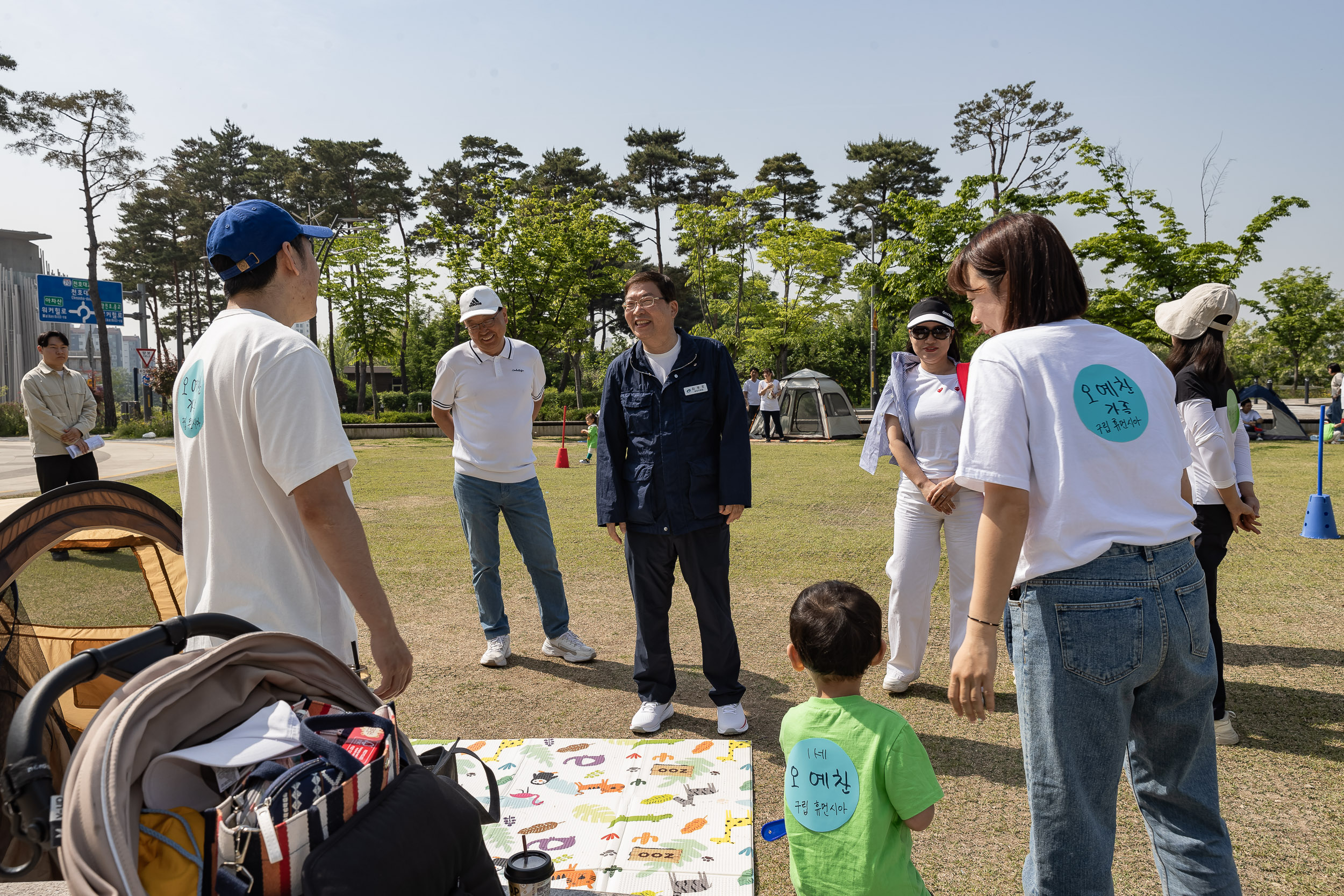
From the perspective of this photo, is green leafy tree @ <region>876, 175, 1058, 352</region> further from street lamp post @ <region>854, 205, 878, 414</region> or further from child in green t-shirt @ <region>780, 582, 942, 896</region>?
child in green t-shirt @ <region>780, 582, 942, 896</region>

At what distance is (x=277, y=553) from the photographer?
2162 millimetres

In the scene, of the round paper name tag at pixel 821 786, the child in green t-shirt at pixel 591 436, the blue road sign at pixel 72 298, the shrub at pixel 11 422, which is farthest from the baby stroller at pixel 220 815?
the blue road sign at pixel 72 298

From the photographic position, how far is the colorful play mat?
2861mm

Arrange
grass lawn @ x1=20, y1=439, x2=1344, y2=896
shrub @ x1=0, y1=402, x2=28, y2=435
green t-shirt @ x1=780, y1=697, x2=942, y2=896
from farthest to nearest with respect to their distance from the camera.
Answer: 1. shrub @ x1=0, y1=402, x2=28, y2=435
2. grass lawn @ x1=20, y1=439, x2=1344, y2=896
3. green t-shirt @ x1=780, y1=697, x2=942, y2=896

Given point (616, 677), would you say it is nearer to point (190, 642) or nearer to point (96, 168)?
point (190, 642)

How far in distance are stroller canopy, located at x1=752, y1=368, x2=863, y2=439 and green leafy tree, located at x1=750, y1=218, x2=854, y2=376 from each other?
14.4 m

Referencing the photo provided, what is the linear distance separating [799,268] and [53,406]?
111 ft

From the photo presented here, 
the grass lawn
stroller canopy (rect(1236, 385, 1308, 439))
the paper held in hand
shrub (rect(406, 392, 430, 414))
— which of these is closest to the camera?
the grass lawn

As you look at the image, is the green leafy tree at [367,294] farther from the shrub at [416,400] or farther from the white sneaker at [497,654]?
the white sneaker at [497,654]

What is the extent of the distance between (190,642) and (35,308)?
175ft

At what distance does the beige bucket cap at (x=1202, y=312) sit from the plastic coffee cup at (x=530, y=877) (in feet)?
10.7

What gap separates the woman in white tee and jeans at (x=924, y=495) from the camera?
4.38 m

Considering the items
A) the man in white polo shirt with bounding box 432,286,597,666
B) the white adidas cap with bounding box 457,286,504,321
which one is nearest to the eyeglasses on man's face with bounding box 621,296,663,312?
the man in white polo shirt with bounding box 432,286,597,666

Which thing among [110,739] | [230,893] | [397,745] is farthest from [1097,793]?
[110,739]
